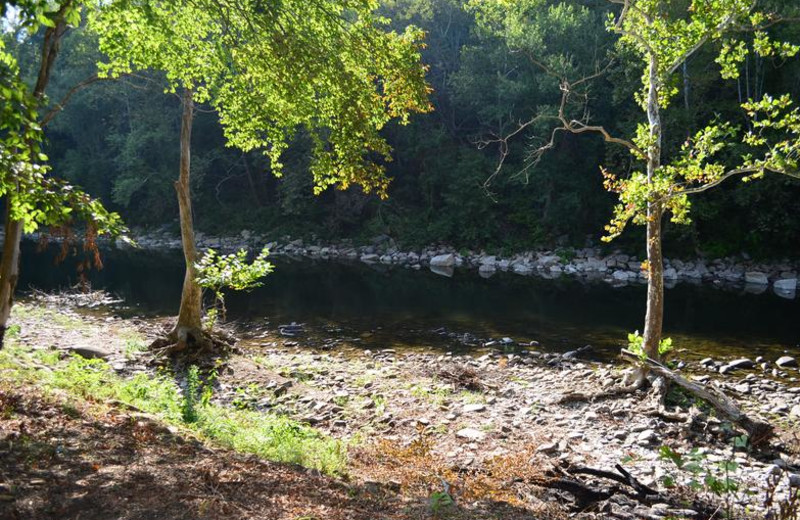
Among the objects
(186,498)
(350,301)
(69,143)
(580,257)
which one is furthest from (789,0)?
(69,143)

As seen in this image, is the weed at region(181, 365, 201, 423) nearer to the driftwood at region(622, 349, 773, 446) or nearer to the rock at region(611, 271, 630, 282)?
the driftwood at region(622, 349, 773, 446)

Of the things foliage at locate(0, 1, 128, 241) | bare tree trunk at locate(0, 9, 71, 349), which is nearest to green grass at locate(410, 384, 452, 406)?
foliage at locate(0, 1, 128, 241)

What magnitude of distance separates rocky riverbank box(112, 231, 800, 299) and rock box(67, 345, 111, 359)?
19505 mm

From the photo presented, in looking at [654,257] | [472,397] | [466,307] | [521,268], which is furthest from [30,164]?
[521,268]

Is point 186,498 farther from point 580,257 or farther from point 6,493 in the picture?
point 580,257

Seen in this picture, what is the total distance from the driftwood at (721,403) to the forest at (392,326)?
4cm

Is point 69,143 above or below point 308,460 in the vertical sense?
above

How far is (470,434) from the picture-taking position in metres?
8.12

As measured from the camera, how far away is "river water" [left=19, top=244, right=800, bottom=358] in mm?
15797

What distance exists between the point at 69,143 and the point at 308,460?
55.7 meters

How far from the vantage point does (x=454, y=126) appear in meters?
36.8

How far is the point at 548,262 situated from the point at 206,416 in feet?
81.2

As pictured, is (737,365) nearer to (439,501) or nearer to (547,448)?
(547,448)

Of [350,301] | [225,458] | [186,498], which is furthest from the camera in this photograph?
[350,301]
